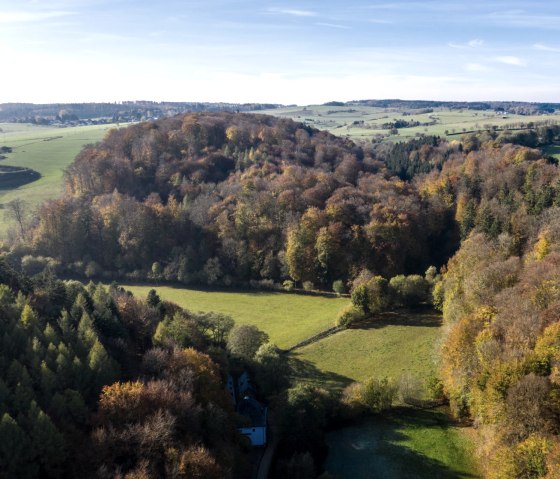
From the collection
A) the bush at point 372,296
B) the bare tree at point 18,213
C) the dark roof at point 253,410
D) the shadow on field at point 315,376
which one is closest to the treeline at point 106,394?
the dark roof at point 253,410

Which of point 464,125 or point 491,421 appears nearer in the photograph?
point 491,421

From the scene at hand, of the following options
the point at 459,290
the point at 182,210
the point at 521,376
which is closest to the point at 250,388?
the point at 521,376

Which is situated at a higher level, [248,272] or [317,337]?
[248,272]

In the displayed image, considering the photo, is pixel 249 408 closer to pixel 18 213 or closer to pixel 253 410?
pixel 253 410

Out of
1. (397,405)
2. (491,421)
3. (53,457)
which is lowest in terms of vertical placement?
(397,405)

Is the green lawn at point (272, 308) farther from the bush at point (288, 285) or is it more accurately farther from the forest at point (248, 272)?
the forest at point (248, 272)

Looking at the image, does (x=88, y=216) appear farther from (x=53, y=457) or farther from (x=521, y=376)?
(x=521, y=376)

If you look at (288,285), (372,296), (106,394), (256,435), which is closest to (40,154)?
(288,285)
